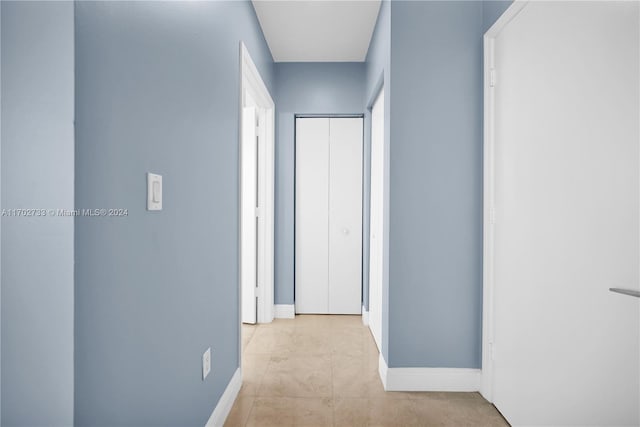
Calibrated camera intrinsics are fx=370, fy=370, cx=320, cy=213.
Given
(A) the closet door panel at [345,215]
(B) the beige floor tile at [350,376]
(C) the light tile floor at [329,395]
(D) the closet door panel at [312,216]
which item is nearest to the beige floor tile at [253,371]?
(C) the light tile floor at [329,395]

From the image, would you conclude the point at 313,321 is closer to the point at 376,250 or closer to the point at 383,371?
the point at 376,250

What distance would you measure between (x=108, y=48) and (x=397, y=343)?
79.6 inches

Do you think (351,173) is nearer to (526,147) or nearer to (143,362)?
(526,147)

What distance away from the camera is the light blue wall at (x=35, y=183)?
2.66 ft

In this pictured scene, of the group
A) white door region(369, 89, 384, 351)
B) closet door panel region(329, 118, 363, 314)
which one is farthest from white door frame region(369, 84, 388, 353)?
closet door panel region(329, 118, 363, 314)

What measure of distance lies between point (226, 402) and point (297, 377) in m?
0.58

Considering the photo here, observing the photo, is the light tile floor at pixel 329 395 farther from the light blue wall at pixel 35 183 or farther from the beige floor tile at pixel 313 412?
the light blue wall at pixel 35 183

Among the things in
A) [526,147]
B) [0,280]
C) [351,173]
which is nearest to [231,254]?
[0,280]

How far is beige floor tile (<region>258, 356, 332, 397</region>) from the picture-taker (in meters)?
2.19

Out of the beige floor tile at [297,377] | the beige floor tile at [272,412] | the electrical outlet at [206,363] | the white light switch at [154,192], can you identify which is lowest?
the beige floor tile at [272,412]

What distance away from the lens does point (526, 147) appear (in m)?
1.75

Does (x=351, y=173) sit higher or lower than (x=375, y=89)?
lower

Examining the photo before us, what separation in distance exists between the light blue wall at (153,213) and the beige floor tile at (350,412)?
2.02 feet

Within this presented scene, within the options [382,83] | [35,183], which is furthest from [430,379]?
[35,183]
